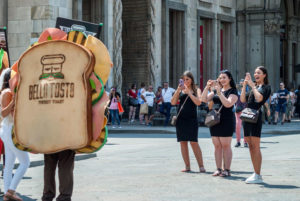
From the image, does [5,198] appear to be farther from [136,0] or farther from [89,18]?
[136,0]

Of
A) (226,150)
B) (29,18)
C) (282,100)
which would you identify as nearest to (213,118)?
(226,150)

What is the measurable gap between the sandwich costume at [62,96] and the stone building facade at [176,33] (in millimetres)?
17410

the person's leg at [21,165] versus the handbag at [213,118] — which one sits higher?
the handbag at [213,118]

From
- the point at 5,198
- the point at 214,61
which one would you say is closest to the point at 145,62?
the point at 214,61

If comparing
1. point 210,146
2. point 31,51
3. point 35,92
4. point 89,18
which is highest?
point 89,18

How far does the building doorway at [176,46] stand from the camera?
3300 cm

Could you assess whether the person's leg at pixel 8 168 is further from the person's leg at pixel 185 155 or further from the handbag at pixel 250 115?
the person's leg at pixel 185 155

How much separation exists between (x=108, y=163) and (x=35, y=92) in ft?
22.2

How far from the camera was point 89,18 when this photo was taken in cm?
2805

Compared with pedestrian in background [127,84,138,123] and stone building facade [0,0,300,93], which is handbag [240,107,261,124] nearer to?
stone building facade [0,0,300,93]

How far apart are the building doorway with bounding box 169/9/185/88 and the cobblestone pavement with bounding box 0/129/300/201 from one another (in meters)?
17.9

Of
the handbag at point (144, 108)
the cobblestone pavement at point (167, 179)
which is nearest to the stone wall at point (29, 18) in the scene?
the handbag at point (144, 108)

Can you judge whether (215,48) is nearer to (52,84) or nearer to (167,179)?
(167,179)

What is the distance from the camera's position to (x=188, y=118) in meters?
11.0
